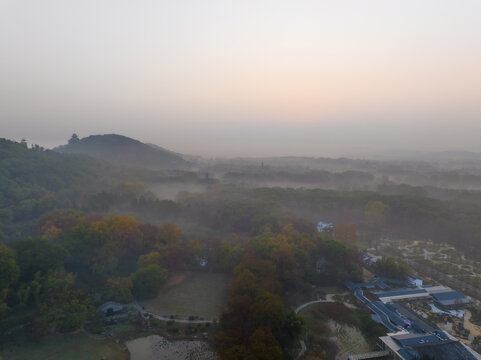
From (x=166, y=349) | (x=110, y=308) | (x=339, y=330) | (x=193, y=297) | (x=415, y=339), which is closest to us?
(x=415, y=339)

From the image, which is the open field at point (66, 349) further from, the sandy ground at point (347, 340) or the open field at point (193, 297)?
the sandy ground at point (347, 340)

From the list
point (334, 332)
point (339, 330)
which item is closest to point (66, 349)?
point (334, 332)

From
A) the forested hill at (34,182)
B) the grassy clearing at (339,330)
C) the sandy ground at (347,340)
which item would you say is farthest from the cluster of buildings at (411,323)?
the forested hill at (34,182)

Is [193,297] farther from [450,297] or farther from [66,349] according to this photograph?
[450,297]

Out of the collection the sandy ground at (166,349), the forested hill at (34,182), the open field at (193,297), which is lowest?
the sandy ground at (166,349)

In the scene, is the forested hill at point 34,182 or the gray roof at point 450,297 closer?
the gray roof at point 450,297

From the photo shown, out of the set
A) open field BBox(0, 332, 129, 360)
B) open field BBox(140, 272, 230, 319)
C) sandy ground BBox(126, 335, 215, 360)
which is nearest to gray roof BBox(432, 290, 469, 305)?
open field BBox(140, 272, 230, 319)
